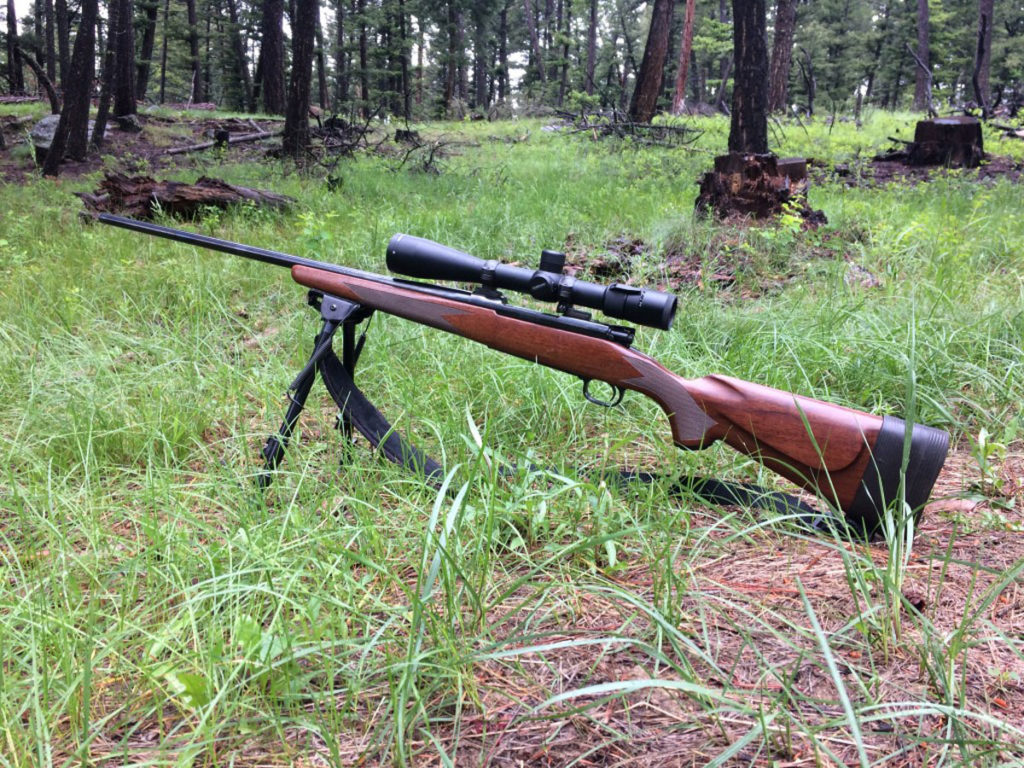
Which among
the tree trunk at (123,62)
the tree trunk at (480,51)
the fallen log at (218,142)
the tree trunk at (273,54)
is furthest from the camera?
the tree trunk at (480,51)

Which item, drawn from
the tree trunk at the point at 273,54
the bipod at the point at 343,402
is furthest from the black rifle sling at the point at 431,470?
the tree trunk at the point at 273,54

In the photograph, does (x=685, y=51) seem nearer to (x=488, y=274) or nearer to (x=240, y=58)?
(x=488, y=274)

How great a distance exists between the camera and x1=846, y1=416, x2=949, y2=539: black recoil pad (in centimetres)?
204

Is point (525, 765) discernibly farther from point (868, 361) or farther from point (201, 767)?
point (868, 361)

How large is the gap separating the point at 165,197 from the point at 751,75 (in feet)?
21.9

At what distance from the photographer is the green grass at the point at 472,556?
1.47 metres

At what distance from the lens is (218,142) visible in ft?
47.8

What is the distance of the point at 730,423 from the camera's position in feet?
7.51

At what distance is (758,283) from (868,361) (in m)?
1.92

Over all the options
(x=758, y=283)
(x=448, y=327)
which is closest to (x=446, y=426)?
(x=448, y=327)

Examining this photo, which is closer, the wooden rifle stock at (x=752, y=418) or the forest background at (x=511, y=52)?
the wooden rifle stock at (x=752, y=418)

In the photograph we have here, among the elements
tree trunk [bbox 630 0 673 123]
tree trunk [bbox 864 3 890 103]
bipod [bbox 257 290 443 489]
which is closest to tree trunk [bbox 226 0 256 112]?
tree trunk [bbox 630 0 673 123]

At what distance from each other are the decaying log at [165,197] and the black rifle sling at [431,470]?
5459mm

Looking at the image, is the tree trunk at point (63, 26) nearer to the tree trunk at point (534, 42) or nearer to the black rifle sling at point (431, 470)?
the black rifle sling at point (431, 470)
